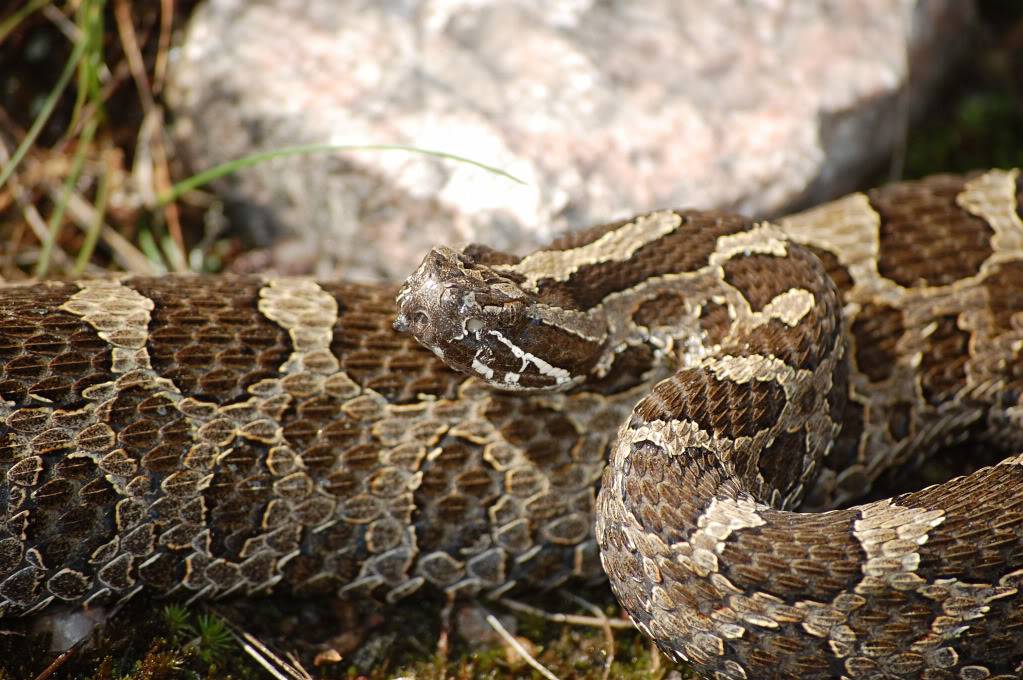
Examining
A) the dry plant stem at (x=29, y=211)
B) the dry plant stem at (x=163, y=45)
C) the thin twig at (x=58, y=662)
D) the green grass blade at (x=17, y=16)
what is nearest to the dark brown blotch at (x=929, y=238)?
the thin twig at (x=58, y=662)

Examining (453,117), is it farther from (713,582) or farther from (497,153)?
(713,582)

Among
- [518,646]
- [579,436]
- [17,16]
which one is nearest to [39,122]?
[17,16]

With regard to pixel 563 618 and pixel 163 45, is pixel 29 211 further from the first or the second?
pixel 563 618

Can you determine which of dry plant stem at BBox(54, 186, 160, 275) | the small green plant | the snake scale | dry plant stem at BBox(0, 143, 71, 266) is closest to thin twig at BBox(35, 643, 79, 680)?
the snake scale

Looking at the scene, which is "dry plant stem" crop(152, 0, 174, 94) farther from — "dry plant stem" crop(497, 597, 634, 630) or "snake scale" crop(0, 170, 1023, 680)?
"dry plant stem" crop(497, 597, 634, 630)

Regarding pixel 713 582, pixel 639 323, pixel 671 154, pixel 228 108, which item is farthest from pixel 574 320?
pixel 228 108
